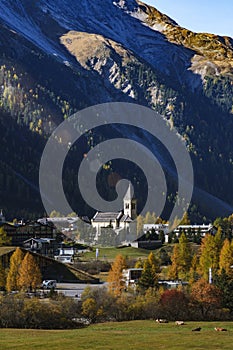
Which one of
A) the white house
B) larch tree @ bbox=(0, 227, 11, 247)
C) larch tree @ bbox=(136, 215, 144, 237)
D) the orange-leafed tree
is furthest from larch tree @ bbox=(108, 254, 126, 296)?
larch tree @ bbox=(136, 215, 144, 237)

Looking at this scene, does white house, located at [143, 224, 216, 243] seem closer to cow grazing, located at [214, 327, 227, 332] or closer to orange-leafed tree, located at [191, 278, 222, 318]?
orange-leafed tree, located at [191, 278, 222, 318]

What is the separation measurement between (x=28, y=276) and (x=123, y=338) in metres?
31.2

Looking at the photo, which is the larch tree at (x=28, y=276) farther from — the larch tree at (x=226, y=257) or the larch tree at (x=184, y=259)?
the larch tree at (x=226, y=257)

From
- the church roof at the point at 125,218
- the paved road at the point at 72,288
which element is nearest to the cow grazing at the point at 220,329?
the paved road at the point at 72,288

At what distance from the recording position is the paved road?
78.4 metres

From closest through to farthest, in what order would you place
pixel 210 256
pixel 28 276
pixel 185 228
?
1. pixel 28 276
2. pixel 210 256
3. pixel 185 228

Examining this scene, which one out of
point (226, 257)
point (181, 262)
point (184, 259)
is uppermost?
point (226, 257)

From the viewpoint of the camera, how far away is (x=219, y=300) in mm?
72500

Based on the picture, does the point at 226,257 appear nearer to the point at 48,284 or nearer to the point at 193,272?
the point at 193,272

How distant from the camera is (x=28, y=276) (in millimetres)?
81875

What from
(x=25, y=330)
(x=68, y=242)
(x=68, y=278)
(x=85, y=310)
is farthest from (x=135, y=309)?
(x=68, y=242)

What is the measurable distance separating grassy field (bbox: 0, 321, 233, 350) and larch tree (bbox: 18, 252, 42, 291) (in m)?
20.0

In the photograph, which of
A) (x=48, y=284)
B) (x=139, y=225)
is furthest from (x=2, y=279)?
(x=139, y=225)

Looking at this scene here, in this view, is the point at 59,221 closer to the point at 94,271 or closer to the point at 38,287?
the point at 94,271
